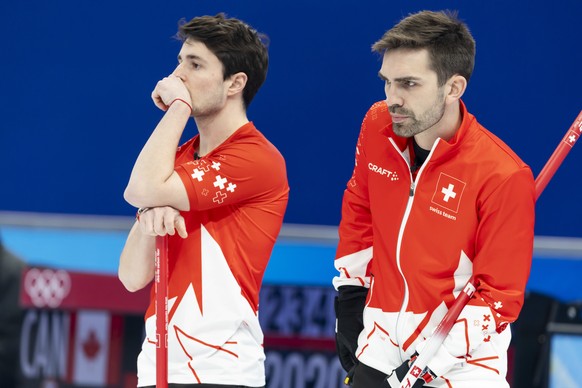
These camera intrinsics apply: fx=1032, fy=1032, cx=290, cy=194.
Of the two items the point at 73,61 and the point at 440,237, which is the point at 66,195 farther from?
the point at 440,237

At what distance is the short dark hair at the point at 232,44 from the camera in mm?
2791

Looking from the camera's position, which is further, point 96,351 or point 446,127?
point 96,351

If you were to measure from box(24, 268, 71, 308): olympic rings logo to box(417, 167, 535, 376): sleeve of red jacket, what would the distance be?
6.68ft

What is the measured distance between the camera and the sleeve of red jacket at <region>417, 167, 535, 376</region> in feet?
8.14

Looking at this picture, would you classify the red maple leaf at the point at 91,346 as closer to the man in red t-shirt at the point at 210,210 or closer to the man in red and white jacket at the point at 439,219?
the man in red t-shirt at the point at 210,210

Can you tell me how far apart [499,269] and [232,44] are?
946 millimetres

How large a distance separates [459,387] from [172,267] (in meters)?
0.81

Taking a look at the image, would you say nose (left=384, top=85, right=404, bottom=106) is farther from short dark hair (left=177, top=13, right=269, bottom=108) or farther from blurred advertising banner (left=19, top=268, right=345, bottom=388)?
blurred advertising banner (left=19, top=268, right=345, bottom=388)

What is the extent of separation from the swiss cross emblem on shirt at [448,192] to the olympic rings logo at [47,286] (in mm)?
2009

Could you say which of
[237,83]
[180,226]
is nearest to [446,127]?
[237,83]

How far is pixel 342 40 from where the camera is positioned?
4.43 metres

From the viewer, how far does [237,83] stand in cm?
282

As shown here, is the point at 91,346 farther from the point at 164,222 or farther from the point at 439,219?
the point at 439,219

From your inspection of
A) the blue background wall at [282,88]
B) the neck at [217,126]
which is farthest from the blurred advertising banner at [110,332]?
the neck at [217,126]
